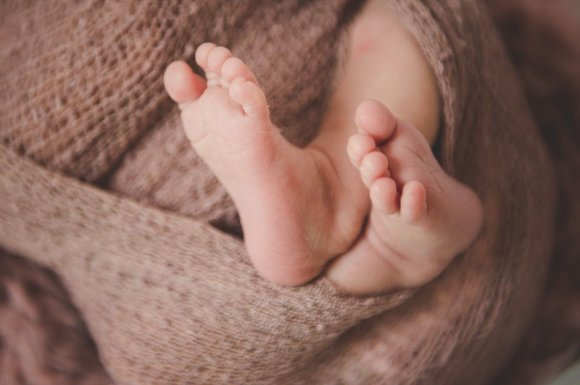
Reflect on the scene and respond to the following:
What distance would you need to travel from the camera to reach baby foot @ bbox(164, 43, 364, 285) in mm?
503

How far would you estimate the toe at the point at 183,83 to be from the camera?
546 mm

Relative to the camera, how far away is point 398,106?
1.99ft

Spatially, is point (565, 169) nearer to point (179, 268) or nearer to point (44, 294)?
point (179, 268)

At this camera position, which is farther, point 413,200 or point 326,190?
point 326,190

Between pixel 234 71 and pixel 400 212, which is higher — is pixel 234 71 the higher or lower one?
the higher one

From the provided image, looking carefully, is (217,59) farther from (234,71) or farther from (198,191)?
(198,191)

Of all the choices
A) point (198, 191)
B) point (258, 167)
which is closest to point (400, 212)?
point (258, 167)

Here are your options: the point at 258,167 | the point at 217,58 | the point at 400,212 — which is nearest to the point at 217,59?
the point at 217,58

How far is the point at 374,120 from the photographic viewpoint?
51 cm

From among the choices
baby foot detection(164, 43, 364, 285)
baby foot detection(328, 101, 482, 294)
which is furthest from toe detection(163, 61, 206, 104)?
baby foot detection(328, 101, 482, 294)

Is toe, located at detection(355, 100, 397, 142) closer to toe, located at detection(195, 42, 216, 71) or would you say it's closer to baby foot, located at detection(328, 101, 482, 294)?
baby foot, located at detection(328, 101, 482, 294)

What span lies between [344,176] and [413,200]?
0.13m

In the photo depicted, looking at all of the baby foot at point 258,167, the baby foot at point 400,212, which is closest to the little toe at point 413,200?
the baby foot at point 400,212

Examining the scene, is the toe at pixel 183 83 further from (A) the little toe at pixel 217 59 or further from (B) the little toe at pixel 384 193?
(B) the little toe at pixel 384 193
